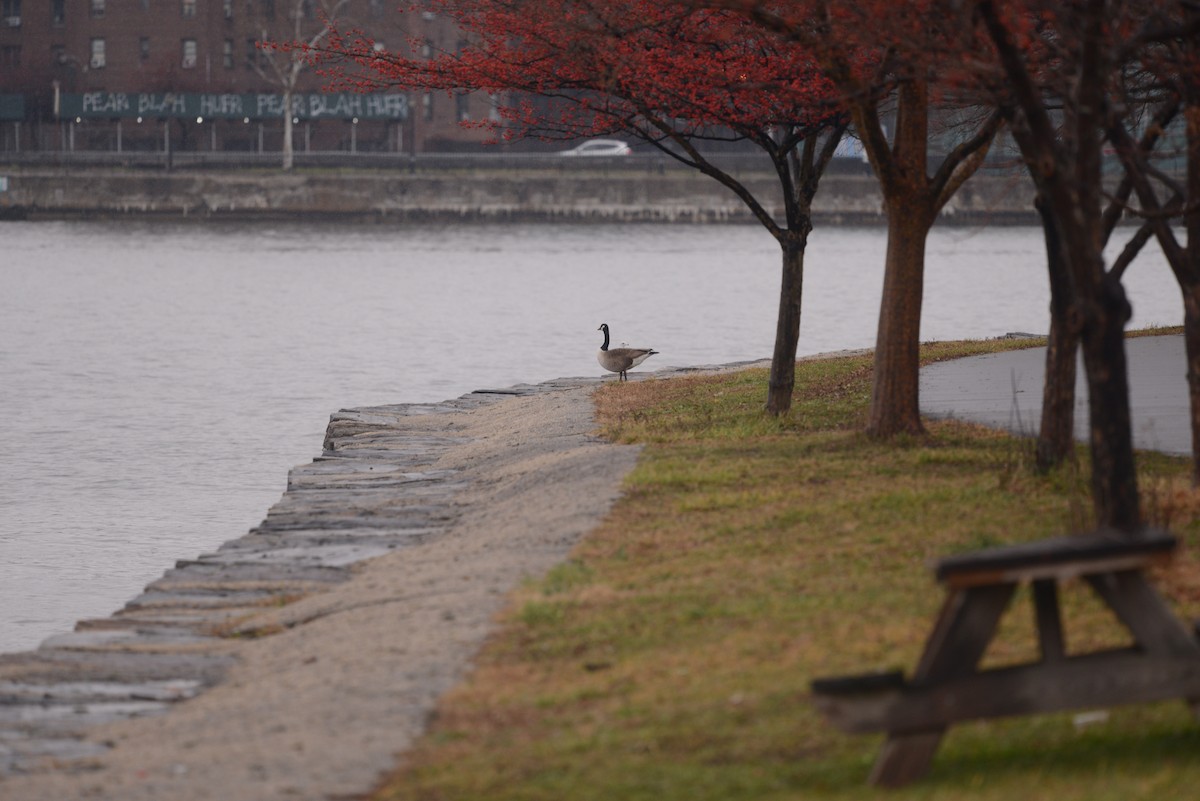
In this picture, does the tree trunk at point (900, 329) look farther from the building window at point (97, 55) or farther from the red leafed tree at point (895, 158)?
the building window at point (97, 55)

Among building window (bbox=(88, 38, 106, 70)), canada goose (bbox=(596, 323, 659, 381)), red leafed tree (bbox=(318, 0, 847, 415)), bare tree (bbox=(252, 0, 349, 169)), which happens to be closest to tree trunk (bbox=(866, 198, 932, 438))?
red leafed tree (bbox=(318, 0, 847, 415))

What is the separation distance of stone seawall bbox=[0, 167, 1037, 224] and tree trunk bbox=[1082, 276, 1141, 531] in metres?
82.2

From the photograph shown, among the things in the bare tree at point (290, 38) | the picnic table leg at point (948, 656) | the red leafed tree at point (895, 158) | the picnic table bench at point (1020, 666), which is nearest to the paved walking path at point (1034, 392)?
the red leafed tree at point (895, 158)

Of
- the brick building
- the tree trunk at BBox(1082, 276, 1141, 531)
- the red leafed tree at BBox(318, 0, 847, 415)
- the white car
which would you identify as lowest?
the tree trunk at BBox(1082, 276, 1141, 531)

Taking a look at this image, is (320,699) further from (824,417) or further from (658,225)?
(658,225)

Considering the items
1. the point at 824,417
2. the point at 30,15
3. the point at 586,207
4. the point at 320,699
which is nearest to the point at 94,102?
the point at 30,15

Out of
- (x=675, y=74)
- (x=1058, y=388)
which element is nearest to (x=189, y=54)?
(x=675, y=74)

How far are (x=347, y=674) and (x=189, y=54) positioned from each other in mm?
105588

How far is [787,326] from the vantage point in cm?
1758

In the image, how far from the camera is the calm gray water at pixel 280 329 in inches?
830

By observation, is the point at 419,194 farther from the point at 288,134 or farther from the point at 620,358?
the point at 620,358

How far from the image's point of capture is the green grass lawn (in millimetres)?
7027

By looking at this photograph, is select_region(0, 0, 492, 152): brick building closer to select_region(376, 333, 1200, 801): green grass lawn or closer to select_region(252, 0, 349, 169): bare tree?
select_region(252, 0, 349, 169): bare tree

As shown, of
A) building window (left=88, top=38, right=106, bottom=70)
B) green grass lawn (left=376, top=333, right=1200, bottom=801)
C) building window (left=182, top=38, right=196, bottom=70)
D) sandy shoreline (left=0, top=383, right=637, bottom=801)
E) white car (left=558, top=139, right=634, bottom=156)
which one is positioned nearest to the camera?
green grass lawn (left=376, top=333, right=1200, bottom=801)
